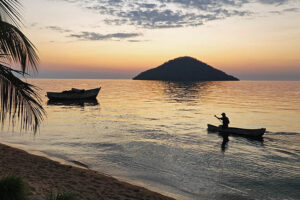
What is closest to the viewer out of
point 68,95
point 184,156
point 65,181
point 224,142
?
point 65,181

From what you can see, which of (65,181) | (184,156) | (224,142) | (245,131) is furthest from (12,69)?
(245,131)

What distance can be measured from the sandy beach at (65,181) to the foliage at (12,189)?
8.45ft

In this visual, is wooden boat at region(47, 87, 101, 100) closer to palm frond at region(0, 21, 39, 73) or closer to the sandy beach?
the sandy beach

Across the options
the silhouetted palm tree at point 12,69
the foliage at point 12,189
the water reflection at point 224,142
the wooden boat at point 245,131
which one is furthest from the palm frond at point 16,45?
the wooden boat at point 245,131

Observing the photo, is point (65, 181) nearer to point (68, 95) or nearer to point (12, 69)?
point (12, 69)

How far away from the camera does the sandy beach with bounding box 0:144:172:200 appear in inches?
420

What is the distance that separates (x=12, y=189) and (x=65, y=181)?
581 cm

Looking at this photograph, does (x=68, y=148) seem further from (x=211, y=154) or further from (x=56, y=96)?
(x=56, y=96)

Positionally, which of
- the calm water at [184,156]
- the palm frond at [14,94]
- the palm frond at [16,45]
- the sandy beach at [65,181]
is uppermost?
the palm frond at [16,45]

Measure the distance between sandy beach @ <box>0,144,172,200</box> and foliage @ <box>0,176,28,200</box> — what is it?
2.58 m

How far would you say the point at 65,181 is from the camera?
12.2 m

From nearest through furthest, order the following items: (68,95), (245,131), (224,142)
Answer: (224,142) < (245,131) < (68,95)

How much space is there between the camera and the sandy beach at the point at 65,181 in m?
10.7

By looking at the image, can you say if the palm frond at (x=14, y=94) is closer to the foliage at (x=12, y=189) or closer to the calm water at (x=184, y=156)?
the foliage at (x=12, y=189)
